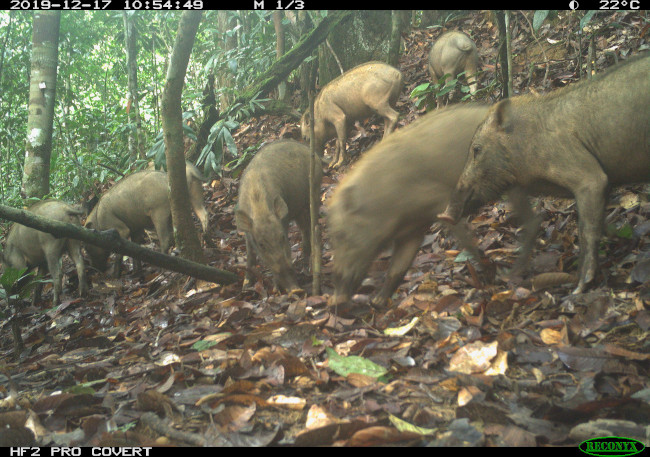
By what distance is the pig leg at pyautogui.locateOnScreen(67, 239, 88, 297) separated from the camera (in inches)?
334

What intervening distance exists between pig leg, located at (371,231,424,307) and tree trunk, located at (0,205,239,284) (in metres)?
1.83

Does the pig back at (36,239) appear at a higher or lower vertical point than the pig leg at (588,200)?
lower

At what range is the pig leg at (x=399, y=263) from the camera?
4781 millimetres

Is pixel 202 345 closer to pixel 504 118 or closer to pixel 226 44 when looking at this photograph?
pixel 504 118

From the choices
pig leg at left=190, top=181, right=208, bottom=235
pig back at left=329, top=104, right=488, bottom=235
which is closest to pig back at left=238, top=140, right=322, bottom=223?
pig back at left=329, top=104, right=488, bottom=235

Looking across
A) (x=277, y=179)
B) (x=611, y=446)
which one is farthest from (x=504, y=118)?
(x=611, y=446)

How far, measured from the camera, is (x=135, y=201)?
29.3 feet

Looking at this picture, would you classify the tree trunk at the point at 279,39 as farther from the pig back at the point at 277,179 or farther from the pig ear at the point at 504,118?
the pig ear at the point at 504,118

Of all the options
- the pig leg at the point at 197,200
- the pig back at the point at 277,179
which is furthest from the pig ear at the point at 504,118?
the pig leg at the point at 197,200

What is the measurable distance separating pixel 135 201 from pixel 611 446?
8.02 meters

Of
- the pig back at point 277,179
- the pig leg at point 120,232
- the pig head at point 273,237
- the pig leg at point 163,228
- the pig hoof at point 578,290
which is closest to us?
the pig hoof at point 578,290

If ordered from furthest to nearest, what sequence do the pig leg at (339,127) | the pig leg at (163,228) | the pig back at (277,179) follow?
the pig leg at (339,127)
the pig leg at (163,228)
the pig back at (277,179)

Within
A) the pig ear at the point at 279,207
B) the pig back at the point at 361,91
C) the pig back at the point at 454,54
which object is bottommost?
the pig ear at the point at 279,207

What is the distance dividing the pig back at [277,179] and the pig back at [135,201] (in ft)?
8.36
